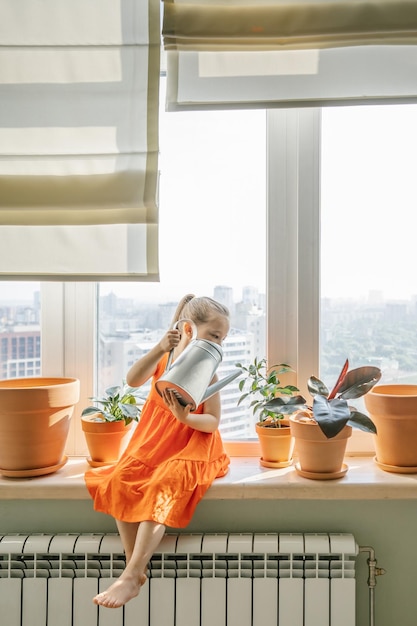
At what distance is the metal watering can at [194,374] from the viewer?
122 centimetres

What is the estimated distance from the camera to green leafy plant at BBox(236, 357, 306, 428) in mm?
1408

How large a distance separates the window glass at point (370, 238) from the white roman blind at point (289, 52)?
152mm

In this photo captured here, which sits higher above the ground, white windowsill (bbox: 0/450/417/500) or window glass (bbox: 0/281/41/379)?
window glass (bbox: 0/281/41/379)

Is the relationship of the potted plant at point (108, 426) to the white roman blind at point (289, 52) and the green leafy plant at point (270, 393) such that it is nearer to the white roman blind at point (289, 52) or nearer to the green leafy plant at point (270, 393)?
the green leafy plant at point (270, 393)

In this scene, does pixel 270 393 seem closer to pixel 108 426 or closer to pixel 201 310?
pixel 201 310

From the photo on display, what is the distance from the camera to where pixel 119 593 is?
1.13 meters

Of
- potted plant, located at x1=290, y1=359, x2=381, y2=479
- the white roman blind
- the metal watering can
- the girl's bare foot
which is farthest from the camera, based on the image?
the white roman blind

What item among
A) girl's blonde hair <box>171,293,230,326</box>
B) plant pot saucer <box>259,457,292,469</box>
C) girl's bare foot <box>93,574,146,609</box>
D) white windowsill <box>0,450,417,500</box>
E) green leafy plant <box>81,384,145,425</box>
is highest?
girl's blonde hair <box>171,293,230,326</box>

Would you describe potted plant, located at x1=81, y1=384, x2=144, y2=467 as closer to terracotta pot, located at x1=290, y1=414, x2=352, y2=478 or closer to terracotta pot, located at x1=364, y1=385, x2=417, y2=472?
terracotta pot, located at x1=290, y1=414, x2=352, y2=478

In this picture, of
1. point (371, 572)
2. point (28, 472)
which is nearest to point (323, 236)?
point (371, 572)

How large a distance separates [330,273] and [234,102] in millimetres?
584

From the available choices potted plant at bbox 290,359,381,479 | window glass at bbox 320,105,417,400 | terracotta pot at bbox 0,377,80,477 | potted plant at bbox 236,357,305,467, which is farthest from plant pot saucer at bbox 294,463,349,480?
terracotta pot at bbox 0,377,80,477

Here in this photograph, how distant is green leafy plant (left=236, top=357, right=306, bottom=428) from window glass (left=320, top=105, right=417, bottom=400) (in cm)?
19

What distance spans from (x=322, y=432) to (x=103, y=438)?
61cm
